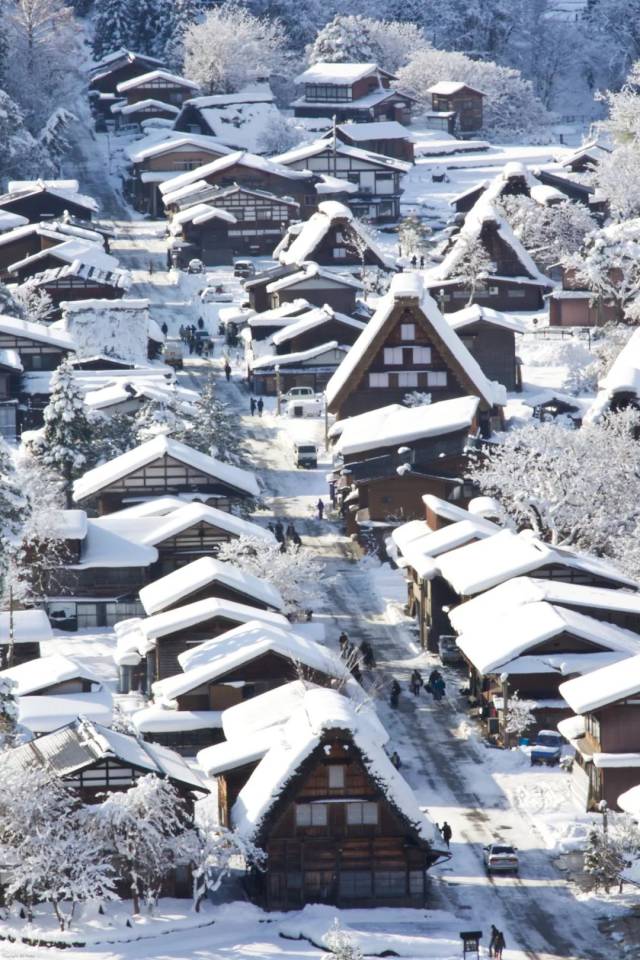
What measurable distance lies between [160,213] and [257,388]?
37415 millimetres

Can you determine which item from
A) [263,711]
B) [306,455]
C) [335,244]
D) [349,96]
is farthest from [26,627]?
[349,96]

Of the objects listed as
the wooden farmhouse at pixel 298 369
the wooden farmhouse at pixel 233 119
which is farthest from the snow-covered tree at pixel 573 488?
the wooden farmhouse at pixel 233 119

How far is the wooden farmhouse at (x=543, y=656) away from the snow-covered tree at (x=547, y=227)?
5599cm

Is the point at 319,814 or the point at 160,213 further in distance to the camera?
the point at 160,213

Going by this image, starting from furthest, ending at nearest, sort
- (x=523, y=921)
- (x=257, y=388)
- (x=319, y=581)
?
(x=257, y=388) → (x=319, y=581) → (x=523, y=921)

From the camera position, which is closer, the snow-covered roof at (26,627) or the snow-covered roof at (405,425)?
the snow-covered roof at (26,627)

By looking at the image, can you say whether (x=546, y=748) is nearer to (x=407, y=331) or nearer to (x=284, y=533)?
(x=284, y=533)

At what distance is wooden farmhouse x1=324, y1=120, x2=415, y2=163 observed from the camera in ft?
442

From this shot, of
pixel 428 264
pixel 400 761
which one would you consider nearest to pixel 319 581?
pixel 400 761

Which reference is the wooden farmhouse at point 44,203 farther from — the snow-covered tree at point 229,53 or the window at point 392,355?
the window at point 392,355

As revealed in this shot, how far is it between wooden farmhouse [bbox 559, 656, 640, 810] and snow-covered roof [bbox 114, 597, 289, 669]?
9.96m

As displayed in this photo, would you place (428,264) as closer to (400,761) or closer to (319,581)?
(319,581)

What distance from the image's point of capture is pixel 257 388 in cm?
9175

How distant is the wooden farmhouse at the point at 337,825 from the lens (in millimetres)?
46188
